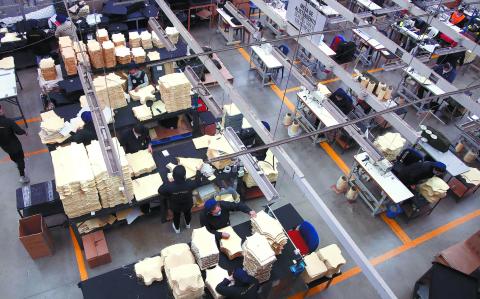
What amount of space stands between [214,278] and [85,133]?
152 inches

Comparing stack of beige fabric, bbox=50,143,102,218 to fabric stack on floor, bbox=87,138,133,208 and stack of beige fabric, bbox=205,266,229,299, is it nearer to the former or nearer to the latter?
fabric stack on floor, bbox=87,138,133,208

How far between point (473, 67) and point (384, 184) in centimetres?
→ 856

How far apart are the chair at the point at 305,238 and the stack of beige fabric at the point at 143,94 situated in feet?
14.0

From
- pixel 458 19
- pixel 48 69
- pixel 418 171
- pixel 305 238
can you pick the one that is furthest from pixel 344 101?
pixel 458 19

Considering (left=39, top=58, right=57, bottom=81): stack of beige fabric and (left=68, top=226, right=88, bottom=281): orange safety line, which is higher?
(left=39, top=58, right=57, bottom=81): stack of beige fabric

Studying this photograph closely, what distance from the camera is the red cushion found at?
593 cm

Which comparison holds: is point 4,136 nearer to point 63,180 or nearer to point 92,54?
point 63,180

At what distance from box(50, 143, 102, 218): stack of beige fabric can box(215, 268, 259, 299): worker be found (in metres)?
2.61

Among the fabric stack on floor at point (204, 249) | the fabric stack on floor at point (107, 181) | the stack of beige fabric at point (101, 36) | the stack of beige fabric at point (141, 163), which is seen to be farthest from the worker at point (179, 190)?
the stack of beige fabric at point (101, 36)

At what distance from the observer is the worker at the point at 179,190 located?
6051mm

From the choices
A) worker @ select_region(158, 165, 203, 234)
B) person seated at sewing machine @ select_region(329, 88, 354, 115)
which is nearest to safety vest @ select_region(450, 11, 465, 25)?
person seated at sewing machine @ select_region(329, 88, 354, 115)

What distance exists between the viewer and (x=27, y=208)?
20.1 feet

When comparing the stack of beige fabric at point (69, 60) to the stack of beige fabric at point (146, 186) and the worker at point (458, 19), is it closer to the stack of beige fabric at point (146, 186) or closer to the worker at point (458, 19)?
the stack of beige fabric at point (146, 186)

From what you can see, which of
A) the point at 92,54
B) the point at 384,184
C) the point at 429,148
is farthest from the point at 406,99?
the point at 92,54
